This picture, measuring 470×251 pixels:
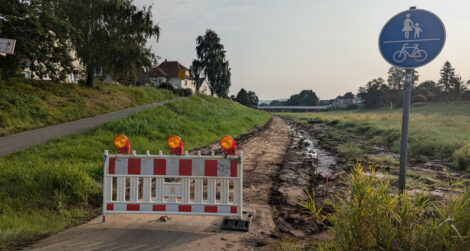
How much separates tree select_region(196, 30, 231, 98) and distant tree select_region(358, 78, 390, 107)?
5399 cm

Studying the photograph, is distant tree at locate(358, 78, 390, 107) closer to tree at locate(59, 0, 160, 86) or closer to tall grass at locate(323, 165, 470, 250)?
tree at locate(59, 0, 160, 86)

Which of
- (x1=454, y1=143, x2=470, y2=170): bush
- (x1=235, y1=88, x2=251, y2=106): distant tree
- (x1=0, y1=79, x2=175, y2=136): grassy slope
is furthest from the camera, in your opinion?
(x1=235, y1=88, x2=251, y2=106): distant tree

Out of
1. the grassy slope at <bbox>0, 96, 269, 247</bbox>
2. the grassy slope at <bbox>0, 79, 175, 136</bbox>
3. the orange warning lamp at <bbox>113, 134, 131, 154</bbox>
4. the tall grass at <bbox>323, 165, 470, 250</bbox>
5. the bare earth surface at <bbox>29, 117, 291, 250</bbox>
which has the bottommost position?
the bare earth surface at <bbox>29, 117, 291, 250</bbox>

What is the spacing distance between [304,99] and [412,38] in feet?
470

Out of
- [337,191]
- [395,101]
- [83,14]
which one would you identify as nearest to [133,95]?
[83,14]

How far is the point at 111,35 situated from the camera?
22.0 meters

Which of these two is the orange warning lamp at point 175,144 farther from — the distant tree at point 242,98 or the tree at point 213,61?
the distant tree at point 242,98

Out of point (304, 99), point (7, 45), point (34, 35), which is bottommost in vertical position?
Answer: point (7, 45)

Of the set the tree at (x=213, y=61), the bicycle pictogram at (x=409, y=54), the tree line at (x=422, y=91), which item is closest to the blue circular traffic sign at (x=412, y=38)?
the bicycle pictogram at (x=409, y=54)

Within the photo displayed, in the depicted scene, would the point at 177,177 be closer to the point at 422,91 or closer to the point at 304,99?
the point at 422,91

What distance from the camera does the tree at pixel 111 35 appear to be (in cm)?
2092

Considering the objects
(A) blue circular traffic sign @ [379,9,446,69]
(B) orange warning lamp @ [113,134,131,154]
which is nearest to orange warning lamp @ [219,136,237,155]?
(B) orange warning lamp @ [113,134,131,154]

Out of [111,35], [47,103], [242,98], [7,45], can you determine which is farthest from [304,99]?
[7,45]

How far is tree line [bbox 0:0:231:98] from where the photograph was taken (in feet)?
48.1
